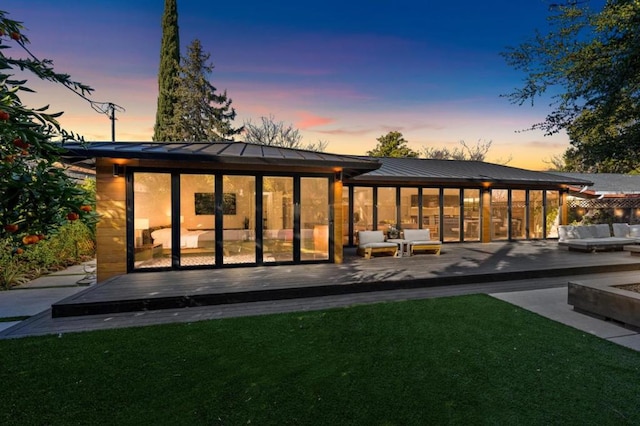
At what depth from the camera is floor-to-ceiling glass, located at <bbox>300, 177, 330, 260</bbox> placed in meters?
7.65

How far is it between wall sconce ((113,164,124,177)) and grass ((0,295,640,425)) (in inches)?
143

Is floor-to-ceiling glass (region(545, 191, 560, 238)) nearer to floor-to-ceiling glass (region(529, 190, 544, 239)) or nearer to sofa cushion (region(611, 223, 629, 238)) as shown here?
floor-to-ceiling glass (region(529, 190, 544, 239))

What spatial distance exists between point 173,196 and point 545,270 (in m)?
8.52

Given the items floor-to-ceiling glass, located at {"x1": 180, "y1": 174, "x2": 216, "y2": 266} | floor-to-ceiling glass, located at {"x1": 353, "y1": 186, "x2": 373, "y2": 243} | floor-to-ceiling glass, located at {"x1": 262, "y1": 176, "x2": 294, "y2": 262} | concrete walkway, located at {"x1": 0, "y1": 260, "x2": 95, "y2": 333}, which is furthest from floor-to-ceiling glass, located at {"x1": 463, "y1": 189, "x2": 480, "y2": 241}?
concrete walkway, located at {"x1": 0, "y1": 260, "x2": 95, "y2": 333}

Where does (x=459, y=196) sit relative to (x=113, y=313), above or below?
above

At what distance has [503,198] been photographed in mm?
12461

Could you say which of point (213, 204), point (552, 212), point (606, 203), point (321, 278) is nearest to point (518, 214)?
point (552, 212)

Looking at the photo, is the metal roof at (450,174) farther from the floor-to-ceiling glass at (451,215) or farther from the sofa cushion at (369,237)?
the sofa cushion at (369,237)

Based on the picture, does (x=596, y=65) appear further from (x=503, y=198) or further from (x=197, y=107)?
(x=197, y=107)

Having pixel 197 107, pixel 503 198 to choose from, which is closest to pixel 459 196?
pixel 503 198

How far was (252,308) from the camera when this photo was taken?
5.03 metres

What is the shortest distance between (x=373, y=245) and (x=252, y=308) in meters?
4.53

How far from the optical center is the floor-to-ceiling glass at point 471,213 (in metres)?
12.1

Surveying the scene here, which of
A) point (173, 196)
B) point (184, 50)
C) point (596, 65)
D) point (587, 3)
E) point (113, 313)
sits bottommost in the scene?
point (113, 313)
